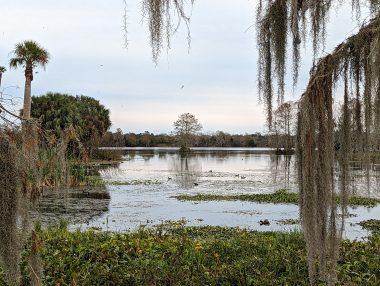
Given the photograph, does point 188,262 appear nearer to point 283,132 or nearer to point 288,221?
point 283,132

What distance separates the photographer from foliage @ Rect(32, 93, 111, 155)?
37022 millimetres

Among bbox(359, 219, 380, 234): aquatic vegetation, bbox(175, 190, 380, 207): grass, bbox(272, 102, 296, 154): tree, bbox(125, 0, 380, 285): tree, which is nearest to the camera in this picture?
bbox(125, 0, 380, 285): tree

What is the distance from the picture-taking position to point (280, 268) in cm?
598

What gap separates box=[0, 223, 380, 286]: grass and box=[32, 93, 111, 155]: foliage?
28.5m

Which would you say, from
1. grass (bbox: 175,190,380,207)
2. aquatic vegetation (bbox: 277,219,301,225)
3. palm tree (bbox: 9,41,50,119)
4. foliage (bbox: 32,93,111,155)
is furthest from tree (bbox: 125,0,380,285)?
foliage (bbox: 32,93,111,155)

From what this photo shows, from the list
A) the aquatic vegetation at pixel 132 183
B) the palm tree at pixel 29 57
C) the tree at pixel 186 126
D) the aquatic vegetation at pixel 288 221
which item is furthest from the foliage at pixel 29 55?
the tree at pixel 186 126

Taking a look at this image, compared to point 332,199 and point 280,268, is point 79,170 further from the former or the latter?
point 332,199

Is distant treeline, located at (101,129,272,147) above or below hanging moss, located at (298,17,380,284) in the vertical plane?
above

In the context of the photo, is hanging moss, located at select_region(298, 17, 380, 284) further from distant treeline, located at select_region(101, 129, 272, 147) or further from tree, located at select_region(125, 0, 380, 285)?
distant treeline, located at select_region(101, 129, 272, 147)

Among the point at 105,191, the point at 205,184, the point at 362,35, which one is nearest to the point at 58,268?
the point at 362,35

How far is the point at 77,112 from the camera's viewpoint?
125ft

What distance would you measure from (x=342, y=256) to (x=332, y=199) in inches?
161

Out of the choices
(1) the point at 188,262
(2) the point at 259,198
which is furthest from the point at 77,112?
(1) the point at 188,262

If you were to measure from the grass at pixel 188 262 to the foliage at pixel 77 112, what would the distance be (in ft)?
93.6
